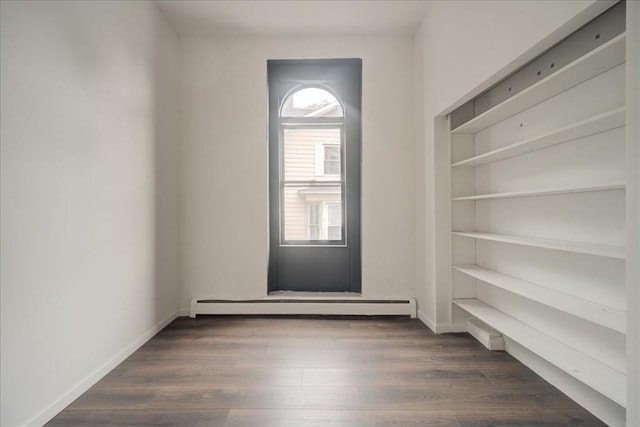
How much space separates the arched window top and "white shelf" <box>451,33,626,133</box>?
1.53m

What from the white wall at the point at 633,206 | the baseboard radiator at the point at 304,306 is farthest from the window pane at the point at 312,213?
the white wall at the point at 633,206

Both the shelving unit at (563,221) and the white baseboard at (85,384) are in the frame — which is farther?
the white baseboard at (85,384)

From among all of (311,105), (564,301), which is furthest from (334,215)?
(564,301)

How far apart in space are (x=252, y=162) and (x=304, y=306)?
1479mm

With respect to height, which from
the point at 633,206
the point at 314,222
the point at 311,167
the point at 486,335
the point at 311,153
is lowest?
the point at 486,335

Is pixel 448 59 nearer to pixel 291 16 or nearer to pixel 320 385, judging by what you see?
pixel 291 16

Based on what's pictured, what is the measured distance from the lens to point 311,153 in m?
3.31

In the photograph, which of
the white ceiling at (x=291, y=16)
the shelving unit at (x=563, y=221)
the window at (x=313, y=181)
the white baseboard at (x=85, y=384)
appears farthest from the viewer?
the window at (x=313, y=181)

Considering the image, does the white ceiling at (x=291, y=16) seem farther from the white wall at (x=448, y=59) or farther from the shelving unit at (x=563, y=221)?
the shelving unit at (x=563, y=221)

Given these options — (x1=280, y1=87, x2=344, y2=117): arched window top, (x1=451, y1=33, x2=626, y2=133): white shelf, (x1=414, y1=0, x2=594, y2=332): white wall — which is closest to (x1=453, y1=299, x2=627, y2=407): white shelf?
(x1=414, y1=0, x2=594, y2=332): white wall

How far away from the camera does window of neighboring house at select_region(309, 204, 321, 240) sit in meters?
3.32

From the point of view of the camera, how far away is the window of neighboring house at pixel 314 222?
10.9ft

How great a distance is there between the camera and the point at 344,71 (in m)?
3.25

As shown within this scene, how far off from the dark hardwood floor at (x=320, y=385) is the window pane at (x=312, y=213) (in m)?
1.06
